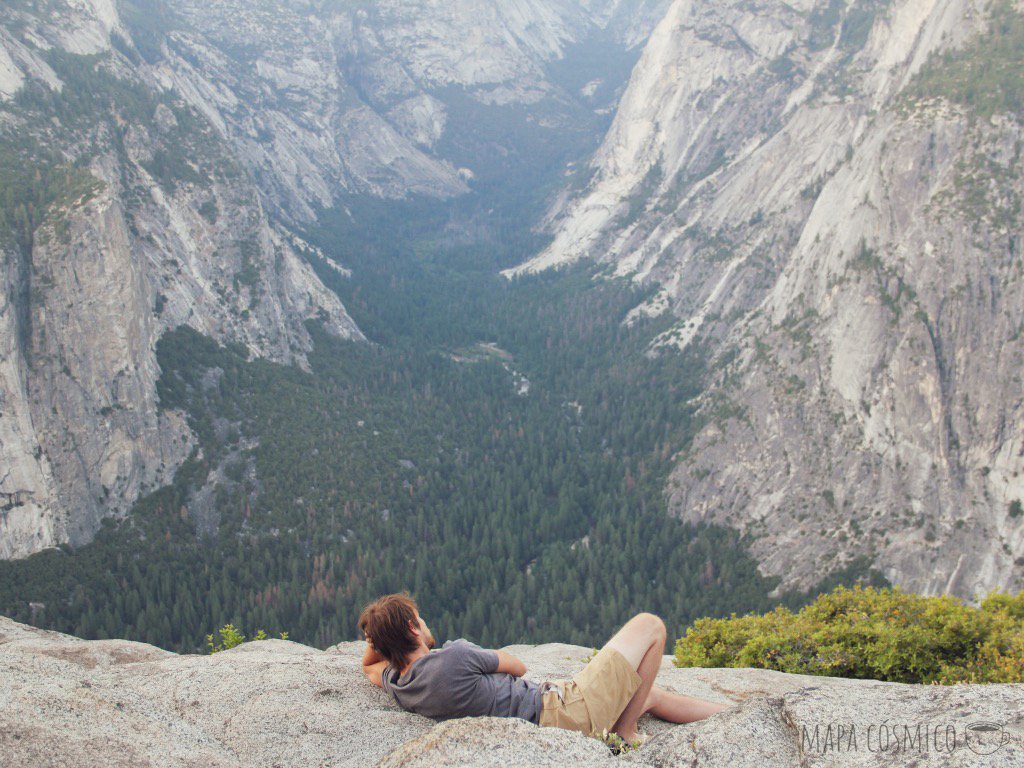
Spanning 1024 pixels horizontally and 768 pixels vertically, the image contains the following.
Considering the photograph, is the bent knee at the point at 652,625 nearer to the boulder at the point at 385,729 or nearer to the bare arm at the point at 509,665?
the boulder at the point at 385,729

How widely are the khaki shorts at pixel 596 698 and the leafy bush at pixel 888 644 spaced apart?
36.1 feet

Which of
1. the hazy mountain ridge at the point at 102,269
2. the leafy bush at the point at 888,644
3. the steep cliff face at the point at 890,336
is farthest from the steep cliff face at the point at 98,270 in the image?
the leafy bush at the point at 888,644

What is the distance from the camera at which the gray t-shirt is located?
15297mm

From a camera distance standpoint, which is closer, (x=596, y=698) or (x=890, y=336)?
(x=596, y=698)

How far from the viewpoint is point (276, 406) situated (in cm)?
11981

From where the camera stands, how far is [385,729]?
15977 mm

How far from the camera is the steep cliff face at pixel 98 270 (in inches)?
3433

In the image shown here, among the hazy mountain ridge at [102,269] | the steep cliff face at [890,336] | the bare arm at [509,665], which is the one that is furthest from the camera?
the hazy mountain ridge at [102,269]

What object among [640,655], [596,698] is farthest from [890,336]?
[596,698]

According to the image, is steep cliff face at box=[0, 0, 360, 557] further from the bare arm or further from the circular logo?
the circular logo

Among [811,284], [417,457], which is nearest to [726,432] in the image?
[811,284]

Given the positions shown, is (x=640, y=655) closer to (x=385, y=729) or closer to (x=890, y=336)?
(x=385, y=729)

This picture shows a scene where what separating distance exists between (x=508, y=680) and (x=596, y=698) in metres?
1.70

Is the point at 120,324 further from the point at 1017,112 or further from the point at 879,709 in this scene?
the point at 1017,112
